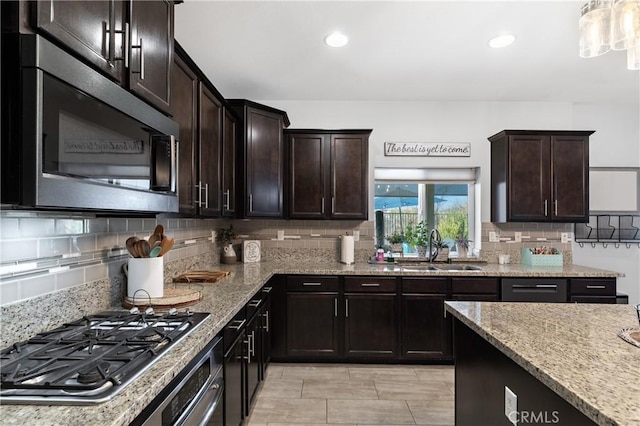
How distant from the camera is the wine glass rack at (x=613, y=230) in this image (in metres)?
4.09

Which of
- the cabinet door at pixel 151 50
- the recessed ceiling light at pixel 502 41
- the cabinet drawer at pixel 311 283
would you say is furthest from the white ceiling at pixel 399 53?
the cabinet drawer at pixel 311 283

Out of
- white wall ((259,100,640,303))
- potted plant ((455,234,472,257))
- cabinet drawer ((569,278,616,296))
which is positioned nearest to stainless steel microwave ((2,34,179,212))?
white wall ((259,100,640,303))

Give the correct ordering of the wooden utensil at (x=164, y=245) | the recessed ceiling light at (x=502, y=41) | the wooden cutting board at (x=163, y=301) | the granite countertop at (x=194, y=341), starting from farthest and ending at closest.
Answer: the recessed ceiling light at (x=502, y=41) → the wooden utensil at (x=164, y=245) → the wooden cutting board at (x=163, y=301) → the granite countertop at (x=194, y=341)

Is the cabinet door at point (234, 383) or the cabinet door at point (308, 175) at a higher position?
the cabinet door at point (308, 175)

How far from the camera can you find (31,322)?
1362 mm

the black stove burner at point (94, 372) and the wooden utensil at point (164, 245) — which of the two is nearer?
the black stove burner at point (94, 372)

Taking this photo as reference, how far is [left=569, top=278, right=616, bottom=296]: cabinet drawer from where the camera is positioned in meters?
3.31

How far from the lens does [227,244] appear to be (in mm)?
3875

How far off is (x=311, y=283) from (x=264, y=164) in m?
1.25

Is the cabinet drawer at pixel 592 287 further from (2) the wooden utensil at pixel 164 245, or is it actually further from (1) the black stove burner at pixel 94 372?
(1) the black stove burner at pixel 94 372

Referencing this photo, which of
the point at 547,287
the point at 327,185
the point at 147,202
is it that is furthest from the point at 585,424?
the point at 327,185

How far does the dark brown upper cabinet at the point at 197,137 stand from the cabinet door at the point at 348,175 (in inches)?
48.5

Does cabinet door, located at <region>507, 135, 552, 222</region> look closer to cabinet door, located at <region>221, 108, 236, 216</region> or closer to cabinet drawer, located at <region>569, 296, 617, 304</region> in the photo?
cabinet drawer, located at <region>569, 296, 617, 304</region>

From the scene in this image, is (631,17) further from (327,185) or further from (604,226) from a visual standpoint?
(604,226)
